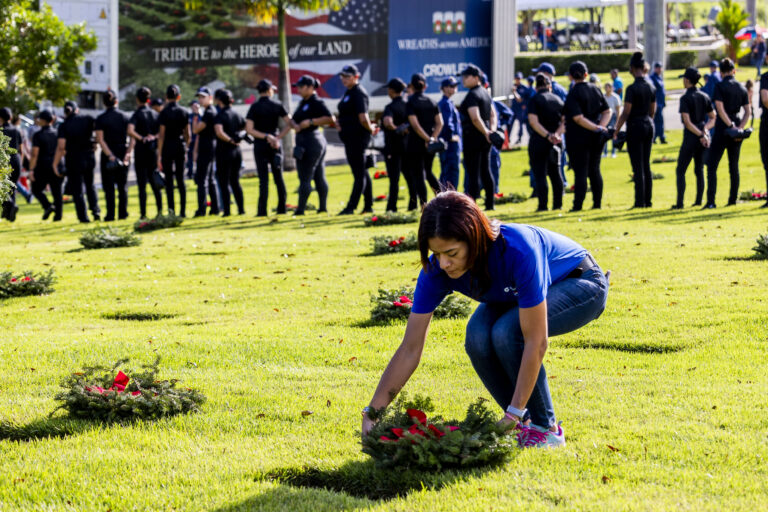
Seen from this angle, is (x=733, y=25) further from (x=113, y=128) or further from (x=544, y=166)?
(x=113, y=128)

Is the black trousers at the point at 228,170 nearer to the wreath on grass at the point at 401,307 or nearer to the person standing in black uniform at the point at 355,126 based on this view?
the person standing in black uniform at the point at 355,126

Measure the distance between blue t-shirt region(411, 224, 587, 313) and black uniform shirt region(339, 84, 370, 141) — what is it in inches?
464

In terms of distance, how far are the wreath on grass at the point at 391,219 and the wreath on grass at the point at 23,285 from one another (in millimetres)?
5572

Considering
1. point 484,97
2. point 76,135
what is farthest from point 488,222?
point 76,135

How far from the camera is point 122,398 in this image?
5566 mm

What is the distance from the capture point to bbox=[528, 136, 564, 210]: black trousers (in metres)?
15.3

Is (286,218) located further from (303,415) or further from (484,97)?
(303,415)

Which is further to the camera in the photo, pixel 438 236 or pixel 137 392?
pixel 137 392

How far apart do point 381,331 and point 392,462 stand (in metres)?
3.30

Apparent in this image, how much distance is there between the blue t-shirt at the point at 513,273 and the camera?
13.9 ft

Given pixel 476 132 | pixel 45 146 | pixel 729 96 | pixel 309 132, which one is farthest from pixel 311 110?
pixel 729 96

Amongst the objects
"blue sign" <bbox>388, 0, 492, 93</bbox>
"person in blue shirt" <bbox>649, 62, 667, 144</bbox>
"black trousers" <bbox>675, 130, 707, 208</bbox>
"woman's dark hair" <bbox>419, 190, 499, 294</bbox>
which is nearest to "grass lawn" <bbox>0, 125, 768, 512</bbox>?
"woman's dark hair" <bbox>419, 190, 499, 294</bbox>

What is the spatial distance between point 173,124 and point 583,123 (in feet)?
23.2

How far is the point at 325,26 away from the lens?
3731cm
